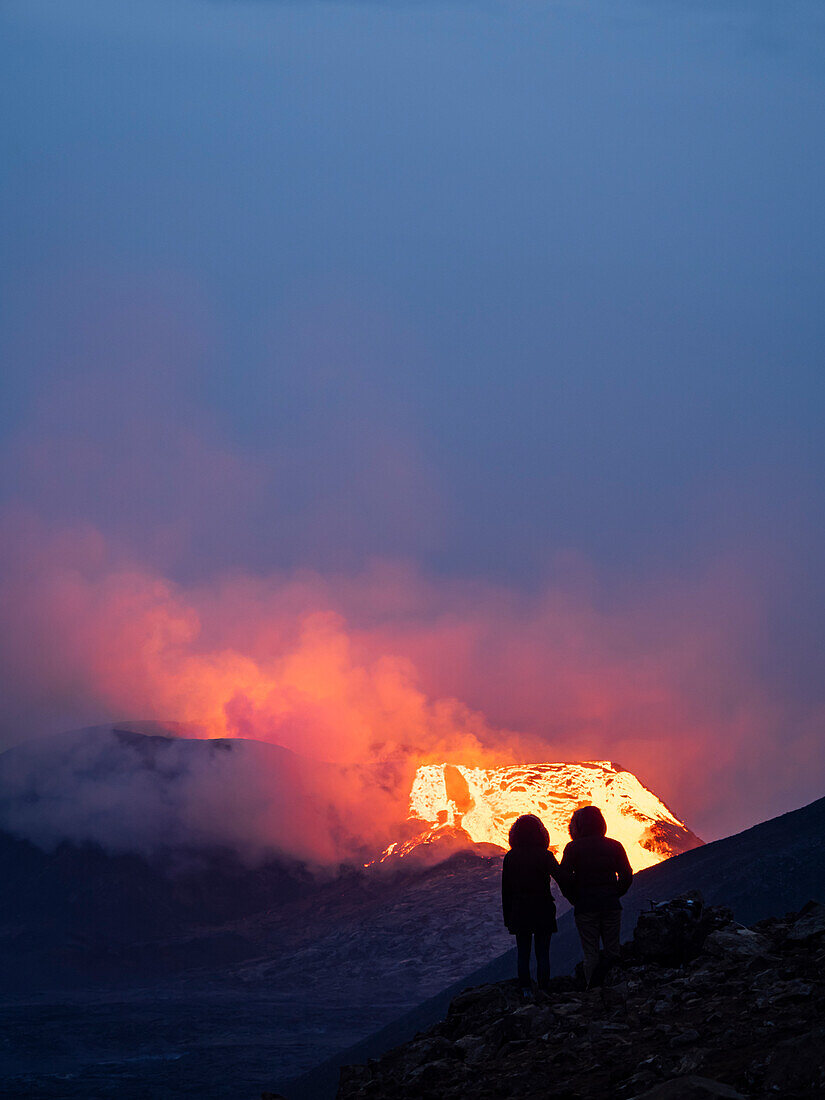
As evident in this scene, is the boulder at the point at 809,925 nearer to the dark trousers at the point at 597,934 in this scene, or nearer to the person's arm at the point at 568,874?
the dark trousers at the point at 597,934

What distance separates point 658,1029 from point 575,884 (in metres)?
2.51

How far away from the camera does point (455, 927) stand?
163625 millimetres

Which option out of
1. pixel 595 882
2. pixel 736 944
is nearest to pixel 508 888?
pixel 595 882

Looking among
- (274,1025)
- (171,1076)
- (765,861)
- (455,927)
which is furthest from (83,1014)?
(765,861)

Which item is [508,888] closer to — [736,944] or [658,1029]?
[736,944]

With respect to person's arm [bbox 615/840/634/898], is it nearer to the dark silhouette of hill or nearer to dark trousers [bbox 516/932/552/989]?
dark trousers [bbox 516/932/552/989]

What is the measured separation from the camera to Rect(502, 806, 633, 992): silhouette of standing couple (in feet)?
36.4

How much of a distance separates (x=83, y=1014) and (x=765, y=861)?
369ft

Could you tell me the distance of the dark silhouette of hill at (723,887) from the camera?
180ft

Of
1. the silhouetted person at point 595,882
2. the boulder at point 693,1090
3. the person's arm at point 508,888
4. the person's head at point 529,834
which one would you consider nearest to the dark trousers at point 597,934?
the silhouetted person at point 595,882

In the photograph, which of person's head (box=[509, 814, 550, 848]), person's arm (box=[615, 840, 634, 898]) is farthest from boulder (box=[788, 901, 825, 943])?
person's head (box=[509, 814, 550, 848])

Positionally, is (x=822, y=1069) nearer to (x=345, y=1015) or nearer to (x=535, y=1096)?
(x=535, y=1096)

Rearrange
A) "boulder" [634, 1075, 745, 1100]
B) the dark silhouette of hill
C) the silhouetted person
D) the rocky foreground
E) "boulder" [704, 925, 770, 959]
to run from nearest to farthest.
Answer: "boulder" [634, 1075, 745, 1100] < the rocky foreground < "boulder" [704, 925, 770, 959] < the silhouetted person < the dark silhouette of hill

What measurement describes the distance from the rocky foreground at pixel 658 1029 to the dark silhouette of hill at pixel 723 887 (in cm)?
4283
